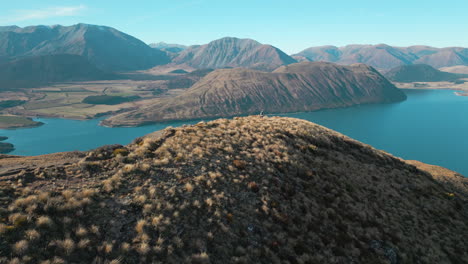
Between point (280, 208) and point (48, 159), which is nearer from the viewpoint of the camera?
point (280, 208)

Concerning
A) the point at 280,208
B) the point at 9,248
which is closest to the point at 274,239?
the point at 280,208

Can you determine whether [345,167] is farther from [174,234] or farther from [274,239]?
[174,234]

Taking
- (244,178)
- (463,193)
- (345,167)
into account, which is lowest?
(463,193)

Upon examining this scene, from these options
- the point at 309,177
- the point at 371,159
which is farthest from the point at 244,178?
the point at 371,159

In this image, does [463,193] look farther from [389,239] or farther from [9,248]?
A: [9,248]

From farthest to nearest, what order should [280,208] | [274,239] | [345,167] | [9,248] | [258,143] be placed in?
[345,167] → [258,143] → [280,208] → [274,239] → [9,248]

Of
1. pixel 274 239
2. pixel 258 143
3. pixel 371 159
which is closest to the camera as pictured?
pixel 274 239

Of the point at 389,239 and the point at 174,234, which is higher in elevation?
the point at 174,234
